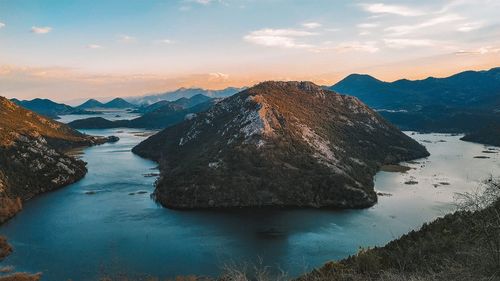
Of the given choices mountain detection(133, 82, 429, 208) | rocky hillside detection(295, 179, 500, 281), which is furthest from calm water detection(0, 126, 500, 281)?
rocky hillside detection(295, 179, 500, 281)

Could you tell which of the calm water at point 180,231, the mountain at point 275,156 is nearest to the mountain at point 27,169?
the calm water at point 180,231

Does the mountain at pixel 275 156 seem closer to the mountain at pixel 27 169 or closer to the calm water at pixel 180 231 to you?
the calm water at pixel 180 231

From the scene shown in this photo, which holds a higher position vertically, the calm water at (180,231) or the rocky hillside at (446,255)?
the rocky hillside at (446,255)

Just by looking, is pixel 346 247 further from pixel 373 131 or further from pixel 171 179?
pixel 373 131

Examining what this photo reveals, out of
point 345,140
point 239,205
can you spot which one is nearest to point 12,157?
point 239,205

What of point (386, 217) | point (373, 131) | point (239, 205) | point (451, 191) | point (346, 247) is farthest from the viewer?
point (373, 131)
